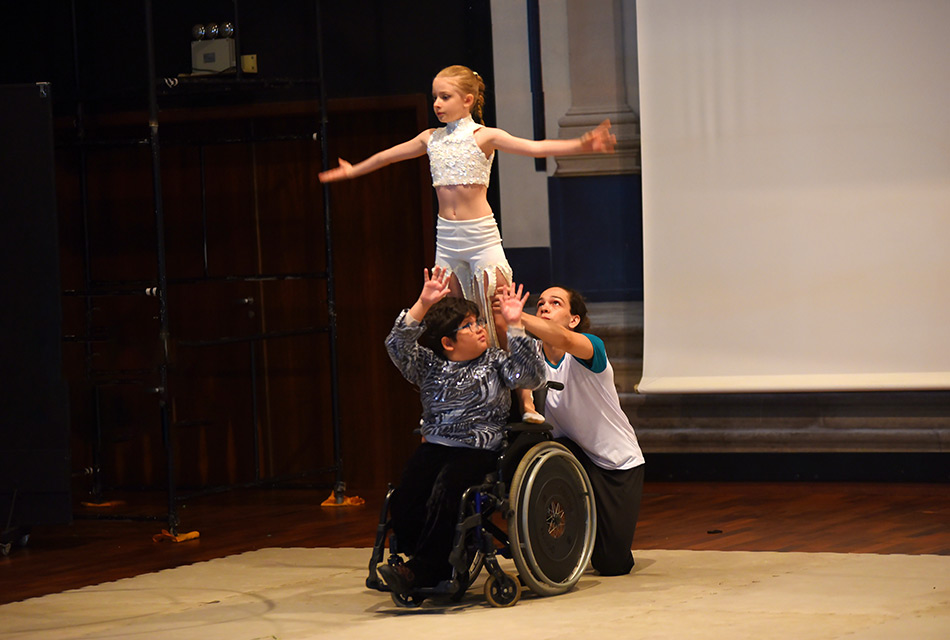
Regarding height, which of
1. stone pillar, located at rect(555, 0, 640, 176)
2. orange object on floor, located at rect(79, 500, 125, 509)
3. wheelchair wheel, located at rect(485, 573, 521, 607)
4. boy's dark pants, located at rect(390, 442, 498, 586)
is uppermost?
stone pillar, located at rect(555, 0, 640, 176)

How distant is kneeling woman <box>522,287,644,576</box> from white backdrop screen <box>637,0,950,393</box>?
6.66 feet

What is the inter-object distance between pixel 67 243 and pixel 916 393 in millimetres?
4637

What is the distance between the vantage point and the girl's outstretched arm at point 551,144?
4.25 meters

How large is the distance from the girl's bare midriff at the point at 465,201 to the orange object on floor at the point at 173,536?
2.12 metres

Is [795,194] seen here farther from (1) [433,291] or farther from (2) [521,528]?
(2) [521,528]

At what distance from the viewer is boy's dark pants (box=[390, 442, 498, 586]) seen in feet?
12.6

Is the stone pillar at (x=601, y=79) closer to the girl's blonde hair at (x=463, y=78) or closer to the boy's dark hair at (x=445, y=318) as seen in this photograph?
the girl's blonde hair at (x=463, y=78)

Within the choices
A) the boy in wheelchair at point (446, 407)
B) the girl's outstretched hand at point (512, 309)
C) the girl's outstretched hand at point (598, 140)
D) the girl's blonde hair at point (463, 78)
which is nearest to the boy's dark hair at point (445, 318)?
the boy in wheelchair at point (446, 407)

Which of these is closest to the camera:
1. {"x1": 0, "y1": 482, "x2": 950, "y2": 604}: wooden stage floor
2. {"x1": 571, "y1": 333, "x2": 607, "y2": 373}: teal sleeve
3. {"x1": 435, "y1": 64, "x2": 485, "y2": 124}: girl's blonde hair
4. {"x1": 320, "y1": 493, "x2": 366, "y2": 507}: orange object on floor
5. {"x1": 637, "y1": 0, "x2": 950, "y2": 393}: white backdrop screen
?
{"x1": 571, "y1": 333, "x2": 607, "y2": 373}: teal sleeve

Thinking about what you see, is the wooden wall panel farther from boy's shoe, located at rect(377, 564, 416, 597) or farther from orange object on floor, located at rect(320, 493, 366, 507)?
boy's shoe, located at rect(377, 564, 416, 597)

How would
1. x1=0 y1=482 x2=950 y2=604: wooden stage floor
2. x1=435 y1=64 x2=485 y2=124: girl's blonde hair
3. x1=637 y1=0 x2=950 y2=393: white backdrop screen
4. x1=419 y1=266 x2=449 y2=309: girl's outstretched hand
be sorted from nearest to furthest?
x1=419 y1=266 x2=449 y2=309: girl's outstretched hand, x1=435 y1=64 x2=485 y2=124: girl's blonde hair, x1=0 y1=482 x2=950 y2=604: wooden stage floor, x1=637 y1=0 x2=950 y2=393: white backdrop screen

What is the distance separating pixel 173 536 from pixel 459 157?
2.31m

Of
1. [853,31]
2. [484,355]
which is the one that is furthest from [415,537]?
[853,31]

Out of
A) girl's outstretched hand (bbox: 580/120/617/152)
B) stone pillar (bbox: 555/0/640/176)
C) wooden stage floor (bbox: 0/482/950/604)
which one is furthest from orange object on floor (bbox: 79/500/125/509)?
girl's outstretched hand (bbox: 580/120/617/152)
